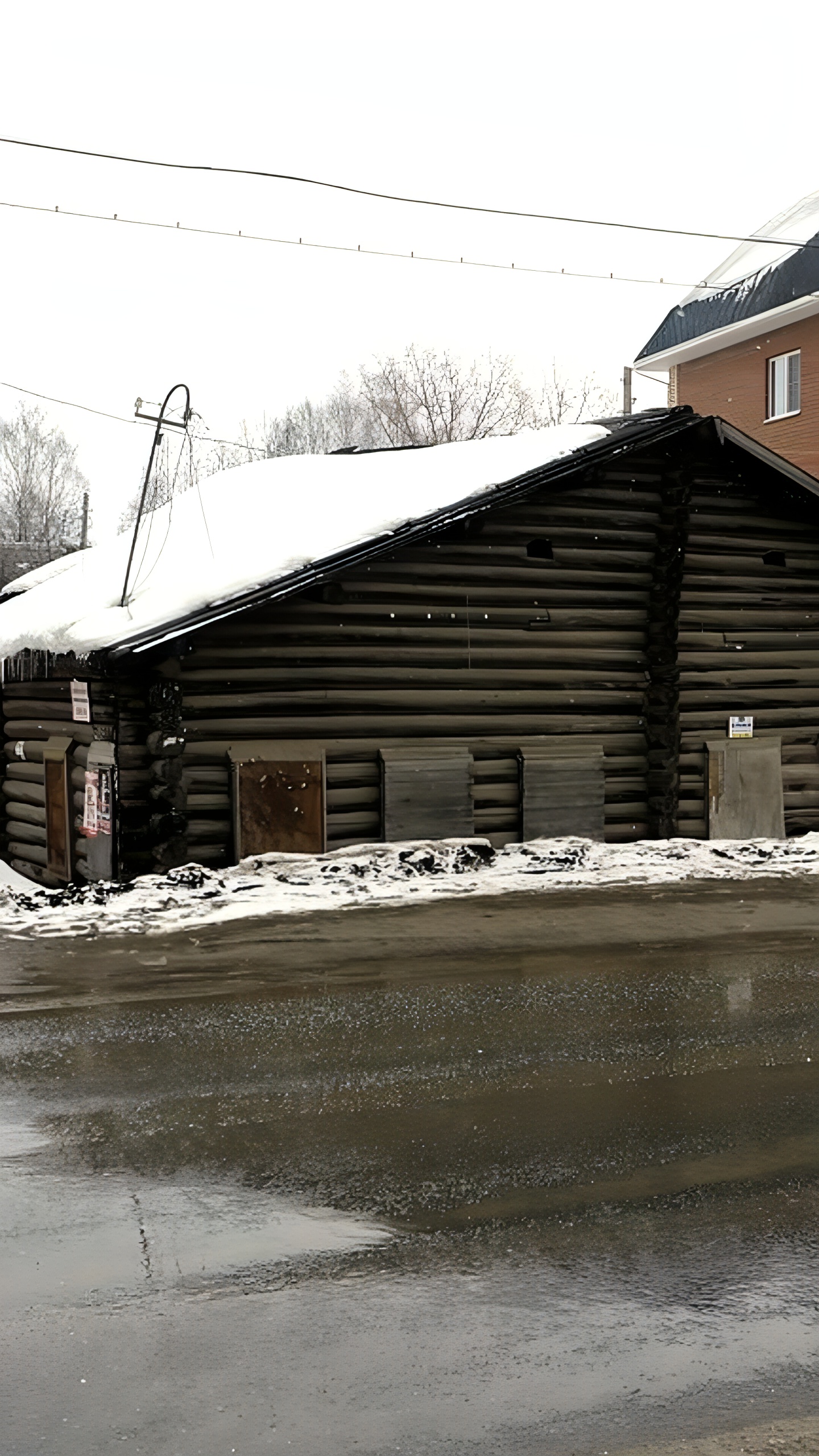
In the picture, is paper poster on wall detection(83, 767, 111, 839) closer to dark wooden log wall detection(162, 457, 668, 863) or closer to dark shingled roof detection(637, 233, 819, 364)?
dark wooden log wall detection(162, 457, 668, 863)

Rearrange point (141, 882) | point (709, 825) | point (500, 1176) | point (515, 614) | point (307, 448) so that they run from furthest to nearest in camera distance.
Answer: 1. point (307, 448)
2. point (709, 825)
3. point (515, 614)
4. point (141, 882)
5. point (500, 1176)

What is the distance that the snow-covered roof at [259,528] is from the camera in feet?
43.0

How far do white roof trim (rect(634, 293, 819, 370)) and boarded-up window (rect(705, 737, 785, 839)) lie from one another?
13.2 metres

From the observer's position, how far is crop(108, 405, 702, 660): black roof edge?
12.3 meters

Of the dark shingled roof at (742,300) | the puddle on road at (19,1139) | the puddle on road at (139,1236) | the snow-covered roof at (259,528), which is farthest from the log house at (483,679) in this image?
the dark shingled roof at (742,300)

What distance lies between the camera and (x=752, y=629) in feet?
54.5

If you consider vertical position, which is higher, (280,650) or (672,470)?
(672,470)

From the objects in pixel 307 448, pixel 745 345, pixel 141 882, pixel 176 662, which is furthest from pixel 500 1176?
pixel 307 448

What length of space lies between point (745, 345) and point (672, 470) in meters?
15.0

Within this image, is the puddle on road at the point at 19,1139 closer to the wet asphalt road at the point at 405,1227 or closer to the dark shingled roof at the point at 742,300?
the wet asphalt road at the point at 405,1227

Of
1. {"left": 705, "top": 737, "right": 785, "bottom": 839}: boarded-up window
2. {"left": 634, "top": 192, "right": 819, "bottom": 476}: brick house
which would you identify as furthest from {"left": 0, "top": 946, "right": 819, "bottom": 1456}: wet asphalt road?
{"left": 634, "top": 192, "right": 819, "bottom": 476}: brick house

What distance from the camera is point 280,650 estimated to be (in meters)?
13.7

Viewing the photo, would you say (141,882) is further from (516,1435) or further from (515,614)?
(516,1435)

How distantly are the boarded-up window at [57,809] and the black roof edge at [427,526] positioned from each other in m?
2.79
